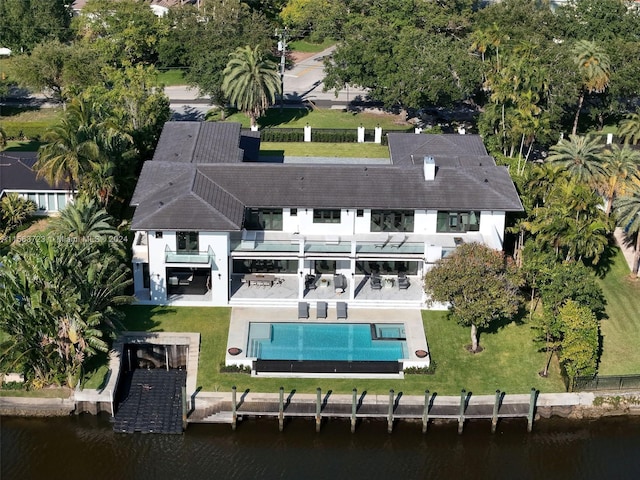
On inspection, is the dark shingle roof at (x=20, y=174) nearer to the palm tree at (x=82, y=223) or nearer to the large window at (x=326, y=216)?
the palm tree at (x=82, y=223)

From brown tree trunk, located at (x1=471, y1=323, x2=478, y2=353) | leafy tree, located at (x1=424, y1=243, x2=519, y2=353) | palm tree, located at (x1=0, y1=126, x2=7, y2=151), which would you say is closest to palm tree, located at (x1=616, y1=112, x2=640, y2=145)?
leafy tree, located at (x1=424, y1=243, x2=519, y2=353)

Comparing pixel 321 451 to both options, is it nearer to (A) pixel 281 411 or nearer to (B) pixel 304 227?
(A) pixel 281 411

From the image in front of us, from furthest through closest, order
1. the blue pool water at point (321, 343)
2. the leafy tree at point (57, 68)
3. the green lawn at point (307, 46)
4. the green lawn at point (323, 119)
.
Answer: the green lawn at point (307, 46) → the green lawn at point (323, 119) → the leafy tree at point (57, 68) → the blue pool water at point (321, 343)

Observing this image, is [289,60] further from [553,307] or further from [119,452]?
[119,452]

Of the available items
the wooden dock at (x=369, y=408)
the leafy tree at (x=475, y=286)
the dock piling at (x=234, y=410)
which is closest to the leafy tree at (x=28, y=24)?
the leafy tree at (x=475, y=286)

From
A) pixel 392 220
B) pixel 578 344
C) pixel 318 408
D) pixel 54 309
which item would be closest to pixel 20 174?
pixel 54 309

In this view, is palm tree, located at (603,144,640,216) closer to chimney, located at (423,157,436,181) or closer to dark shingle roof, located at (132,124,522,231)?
dark shingle roof, located at (132,124,522,231)

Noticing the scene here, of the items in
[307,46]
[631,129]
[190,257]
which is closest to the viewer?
[190,257]
